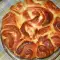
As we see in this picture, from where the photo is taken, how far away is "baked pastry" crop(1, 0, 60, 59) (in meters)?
1.18

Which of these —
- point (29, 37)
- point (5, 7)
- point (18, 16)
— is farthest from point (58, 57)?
point (5, 7)

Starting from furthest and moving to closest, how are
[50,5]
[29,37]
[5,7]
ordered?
[5,7], [50,5], [29,37]

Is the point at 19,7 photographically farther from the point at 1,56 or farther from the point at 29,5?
the point at 1,56

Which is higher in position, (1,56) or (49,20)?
(49,20)

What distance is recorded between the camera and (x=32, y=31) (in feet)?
3.92

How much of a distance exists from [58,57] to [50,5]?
11.6 inches

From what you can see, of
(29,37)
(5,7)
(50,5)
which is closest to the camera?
(29,37)

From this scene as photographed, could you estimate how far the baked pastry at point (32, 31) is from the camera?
3.86 ft

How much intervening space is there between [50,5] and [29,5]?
0.39 feet

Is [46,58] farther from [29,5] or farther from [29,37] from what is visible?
[29,5]

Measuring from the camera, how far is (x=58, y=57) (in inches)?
49.9

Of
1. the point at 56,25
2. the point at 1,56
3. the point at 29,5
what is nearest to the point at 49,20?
the point at 56,25

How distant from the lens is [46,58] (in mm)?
1213

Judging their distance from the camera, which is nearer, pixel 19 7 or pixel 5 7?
pixel 19 7
